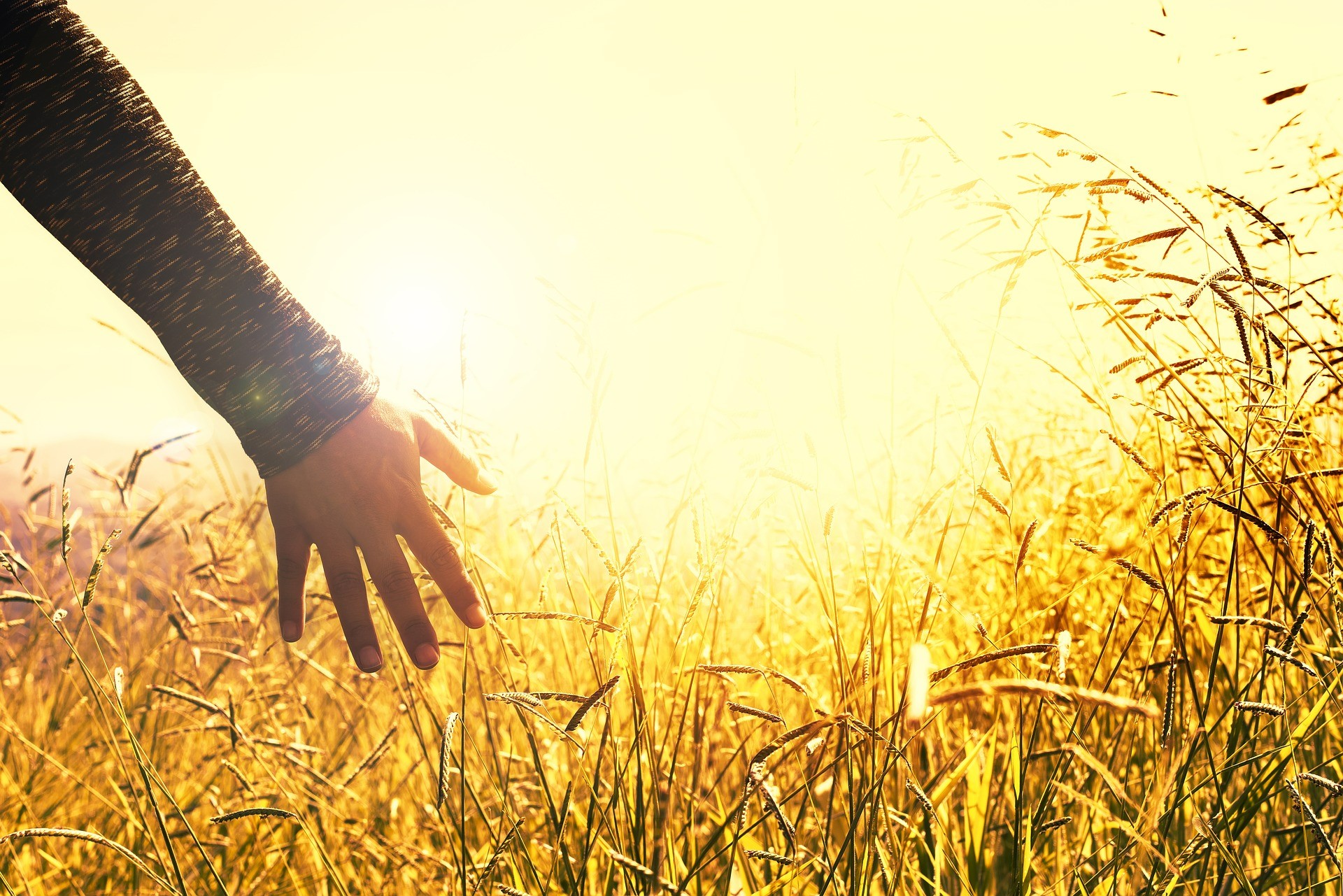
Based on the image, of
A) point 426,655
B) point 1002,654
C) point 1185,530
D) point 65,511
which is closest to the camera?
point 1002,654

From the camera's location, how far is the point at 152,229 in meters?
0.91

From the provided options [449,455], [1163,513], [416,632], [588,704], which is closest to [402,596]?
[416,632]

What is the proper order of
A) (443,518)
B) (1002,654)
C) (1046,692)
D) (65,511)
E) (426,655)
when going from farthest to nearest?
(443,518)
(426,655)
(65,511)
(1002,654)
(1046,692)

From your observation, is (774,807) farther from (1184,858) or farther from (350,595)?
(350,595)

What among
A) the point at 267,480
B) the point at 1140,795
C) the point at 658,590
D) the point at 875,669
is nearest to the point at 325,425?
the point at 267,480

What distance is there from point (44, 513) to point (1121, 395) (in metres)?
2.82

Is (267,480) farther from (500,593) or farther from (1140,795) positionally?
(1140,795)

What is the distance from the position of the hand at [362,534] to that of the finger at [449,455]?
0.39ft

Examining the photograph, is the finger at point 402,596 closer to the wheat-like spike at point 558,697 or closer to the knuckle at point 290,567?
the knuckle at point 290,567

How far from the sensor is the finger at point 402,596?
33.9 inches

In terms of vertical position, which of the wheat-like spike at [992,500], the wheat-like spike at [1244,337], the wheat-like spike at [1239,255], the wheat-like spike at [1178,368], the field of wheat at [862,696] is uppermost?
the wheat-like spike at [1239,255]

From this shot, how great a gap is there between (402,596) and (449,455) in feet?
0.84

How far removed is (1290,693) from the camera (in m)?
1.13

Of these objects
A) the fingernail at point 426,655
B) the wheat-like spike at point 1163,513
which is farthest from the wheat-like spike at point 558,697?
the wheat-like spike at point 1163,513
